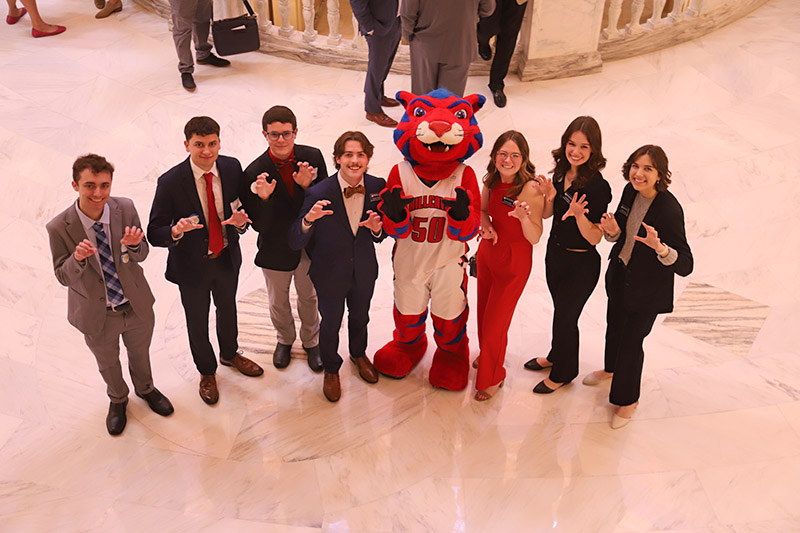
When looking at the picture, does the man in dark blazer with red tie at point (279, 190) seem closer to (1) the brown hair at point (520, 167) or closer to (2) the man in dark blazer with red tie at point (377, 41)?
(1) the brown hair at point (520, 167)

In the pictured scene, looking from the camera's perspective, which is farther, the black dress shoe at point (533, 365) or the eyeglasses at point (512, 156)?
the black dress shoe at point (533, 365)

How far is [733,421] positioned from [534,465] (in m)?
1.06

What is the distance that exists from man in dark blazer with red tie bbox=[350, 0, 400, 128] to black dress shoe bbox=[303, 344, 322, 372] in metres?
2.41

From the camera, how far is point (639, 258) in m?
3.59

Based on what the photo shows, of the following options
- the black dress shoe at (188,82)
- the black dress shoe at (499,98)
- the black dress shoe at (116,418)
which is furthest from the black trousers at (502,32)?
the black dress shoe at (116,418)

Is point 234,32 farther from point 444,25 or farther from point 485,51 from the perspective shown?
point 485,51

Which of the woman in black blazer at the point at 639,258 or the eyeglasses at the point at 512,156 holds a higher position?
the eyeglasses at the point at 512,156

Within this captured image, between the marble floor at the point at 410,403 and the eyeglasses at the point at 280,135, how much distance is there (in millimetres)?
1337

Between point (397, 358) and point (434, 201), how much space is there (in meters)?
1.01

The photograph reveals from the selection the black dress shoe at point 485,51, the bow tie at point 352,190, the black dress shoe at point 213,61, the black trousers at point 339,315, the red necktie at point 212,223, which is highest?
the bow tie at point 352,190

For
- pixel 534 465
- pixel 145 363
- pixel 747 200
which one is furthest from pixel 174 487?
pixel 747 200

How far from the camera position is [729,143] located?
6.04 metres

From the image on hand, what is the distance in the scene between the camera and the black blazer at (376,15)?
578 cm

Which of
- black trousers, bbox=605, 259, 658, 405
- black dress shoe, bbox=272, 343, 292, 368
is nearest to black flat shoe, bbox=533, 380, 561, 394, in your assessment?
black trousers, bbox=605, 259, 658, 405
